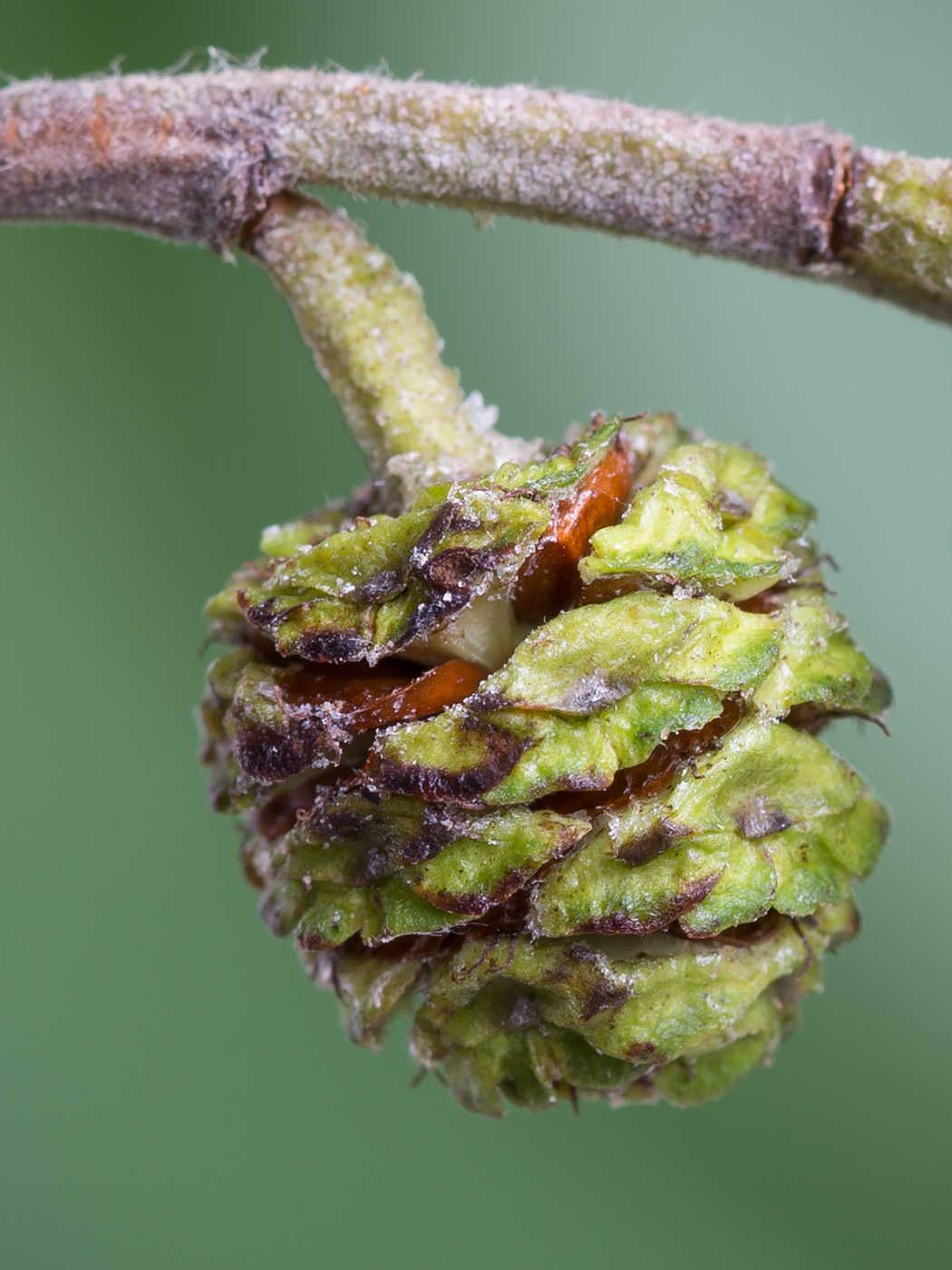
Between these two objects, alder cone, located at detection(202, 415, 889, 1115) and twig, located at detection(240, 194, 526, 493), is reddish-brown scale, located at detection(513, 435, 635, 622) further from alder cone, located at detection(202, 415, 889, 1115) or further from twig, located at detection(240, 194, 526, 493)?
twig, located at detection(240, 194, 526, 493)

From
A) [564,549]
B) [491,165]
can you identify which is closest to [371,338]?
[491,165]

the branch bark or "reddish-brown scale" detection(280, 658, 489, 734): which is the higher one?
the branch bark

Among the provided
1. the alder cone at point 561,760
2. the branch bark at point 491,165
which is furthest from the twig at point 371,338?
the alder cone at point 561,760

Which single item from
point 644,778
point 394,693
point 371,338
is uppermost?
point 371,338

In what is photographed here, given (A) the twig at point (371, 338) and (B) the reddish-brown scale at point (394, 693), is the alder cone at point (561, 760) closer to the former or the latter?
(B) the reddish-brown scale at point (394, 693)

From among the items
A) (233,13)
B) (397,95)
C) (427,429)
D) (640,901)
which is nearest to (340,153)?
(397,95)

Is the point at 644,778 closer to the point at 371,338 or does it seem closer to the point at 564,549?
the point at 564,549

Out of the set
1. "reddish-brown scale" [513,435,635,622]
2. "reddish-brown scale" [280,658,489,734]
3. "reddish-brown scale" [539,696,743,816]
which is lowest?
"reddish-brown scale" [539,696,743,816]

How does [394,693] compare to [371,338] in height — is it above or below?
below

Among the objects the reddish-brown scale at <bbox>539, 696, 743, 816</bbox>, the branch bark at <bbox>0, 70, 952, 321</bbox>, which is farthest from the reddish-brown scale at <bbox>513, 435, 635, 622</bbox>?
the branch bark at <bbox>0, 70, 952, 321</bbox>
